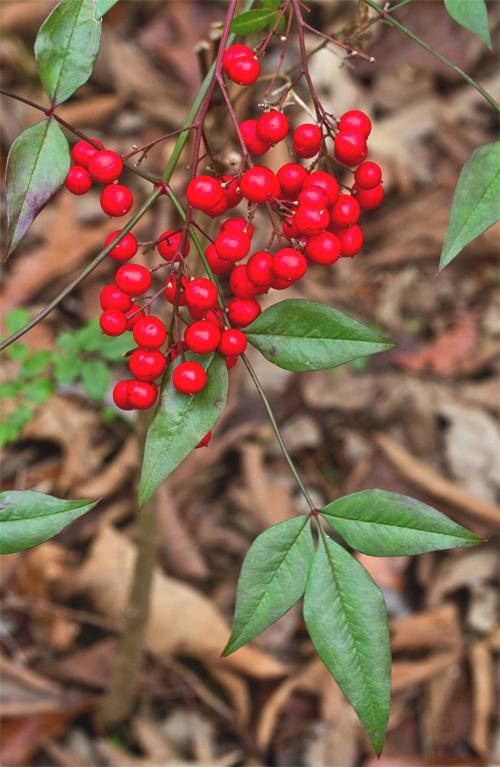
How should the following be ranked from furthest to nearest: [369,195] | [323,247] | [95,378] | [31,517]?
[95,378], [369,195], [323,247], [31,517]

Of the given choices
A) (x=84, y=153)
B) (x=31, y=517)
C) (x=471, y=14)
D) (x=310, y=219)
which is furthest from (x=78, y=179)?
(x=471, y=14)

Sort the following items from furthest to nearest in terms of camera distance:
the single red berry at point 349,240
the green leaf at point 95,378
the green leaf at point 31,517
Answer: the green leaf at point 95,378
the single red berry at point 349,240
the green leaf at point 31,517

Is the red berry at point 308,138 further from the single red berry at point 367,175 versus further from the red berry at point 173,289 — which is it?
the red berry at point 173,289

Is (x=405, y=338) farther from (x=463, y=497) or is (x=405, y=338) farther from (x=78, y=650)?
(x=78, y=650)

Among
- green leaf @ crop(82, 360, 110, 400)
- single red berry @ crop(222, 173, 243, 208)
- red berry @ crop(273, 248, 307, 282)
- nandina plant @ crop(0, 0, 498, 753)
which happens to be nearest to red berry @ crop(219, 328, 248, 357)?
nandina plant @ crop(0, 0, 498, 753)

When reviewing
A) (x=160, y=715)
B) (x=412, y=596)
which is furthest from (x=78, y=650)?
(x=412, y=596)

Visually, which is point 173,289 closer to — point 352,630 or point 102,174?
→ point 102,174

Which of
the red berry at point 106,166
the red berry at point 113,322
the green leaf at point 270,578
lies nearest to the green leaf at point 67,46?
the red berry at point 106,166
